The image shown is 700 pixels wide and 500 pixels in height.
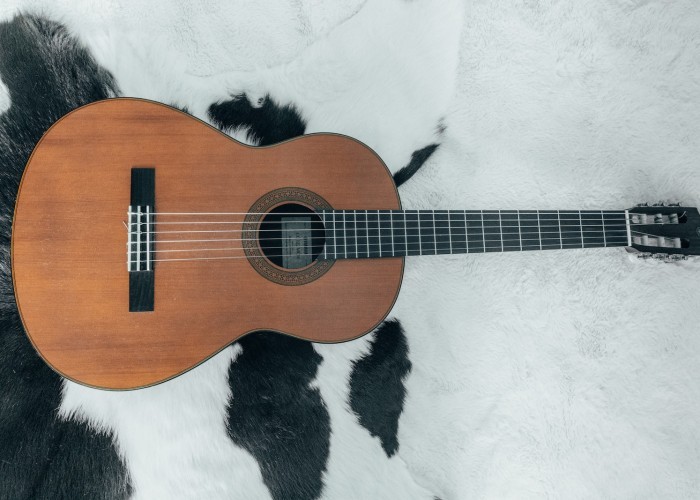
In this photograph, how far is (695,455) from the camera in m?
1.11

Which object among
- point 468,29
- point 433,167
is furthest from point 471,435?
point 468,29

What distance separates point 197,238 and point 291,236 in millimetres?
206

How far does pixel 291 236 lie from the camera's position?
0.97 m

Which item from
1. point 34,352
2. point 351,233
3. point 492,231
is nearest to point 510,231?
point 492,231

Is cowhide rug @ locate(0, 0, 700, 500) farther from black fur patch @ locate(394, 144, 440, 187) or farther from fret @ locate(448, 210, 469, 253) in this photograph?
fret @ locate(448, 210, 469, 253)

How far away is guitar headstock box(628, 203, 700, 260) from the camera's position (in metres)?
1.03

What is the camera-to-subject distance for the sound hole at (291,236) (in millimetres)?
962

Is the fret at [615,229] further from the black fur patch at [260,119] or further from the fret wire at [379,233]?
the black fur patch at [260,119]

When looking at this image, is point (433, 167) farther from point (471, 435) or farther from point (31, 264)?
point (31, 264)

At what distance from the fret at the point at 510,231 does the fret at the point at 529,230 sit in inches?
0.4

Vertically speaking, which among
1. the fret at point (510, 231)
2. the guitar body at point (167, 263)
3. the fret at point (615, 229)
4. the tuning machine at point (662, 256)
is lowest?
the guitar body at point (167, 263)

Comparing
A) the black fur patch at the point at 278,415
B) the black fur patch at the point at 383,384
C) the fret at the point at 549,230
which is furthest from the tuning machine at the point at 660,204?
the black fur patch at the point at 278,415

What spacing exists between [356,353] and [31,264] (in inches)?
29.6

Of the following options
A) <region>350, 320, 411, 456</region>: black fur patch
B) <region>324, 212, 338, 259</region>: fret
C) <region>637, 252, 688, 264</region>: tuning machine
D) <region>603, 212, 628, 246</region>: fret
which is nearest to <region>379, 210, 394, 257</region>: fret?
<region>324, 212, 338, 259</region>: fret
